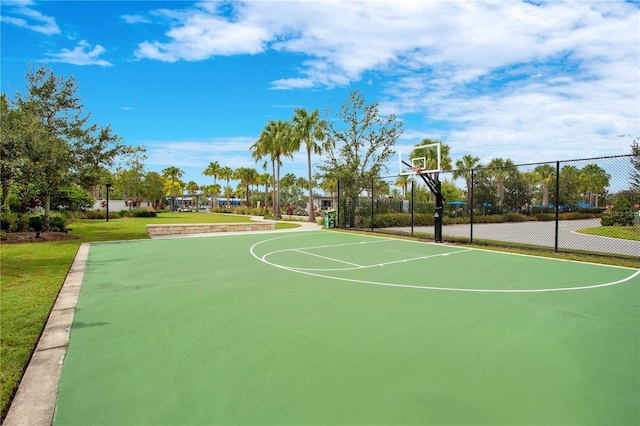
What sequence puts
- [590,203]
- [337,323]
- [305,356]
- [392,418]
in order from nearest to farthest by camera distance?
[392,418] → [305,356] → [337,323] → [590,203]

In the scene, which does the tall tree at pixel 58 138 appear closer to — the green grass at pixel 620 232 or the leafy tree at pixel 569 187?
the green grass at pixel 620 232

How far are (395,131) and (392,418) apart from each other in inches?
843

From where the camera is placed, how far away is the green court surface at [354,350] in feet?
8.72

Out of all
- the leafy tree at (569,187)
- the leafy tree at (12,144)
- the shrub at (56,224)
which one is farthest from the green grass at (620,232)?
the shrub at (56,224)

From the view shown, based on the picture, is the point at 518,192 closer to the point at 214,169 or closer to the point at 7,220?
the point at 7,220

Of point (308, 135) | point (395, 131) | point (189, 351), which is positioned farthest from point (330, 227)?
point (189, 351)

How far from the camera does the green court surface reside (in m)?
2.66

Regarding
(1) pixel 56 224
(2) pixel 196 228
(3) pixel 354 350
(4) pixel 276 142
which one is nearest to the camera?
(3) pixel 354 350

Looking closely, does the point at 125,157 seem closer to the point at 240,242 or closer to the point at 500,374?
the point at 240,242

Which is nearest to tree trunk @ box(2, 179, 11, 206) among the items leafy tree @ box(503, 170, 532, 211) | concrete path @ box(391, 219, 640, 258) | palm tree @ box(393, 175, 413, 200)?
palm tree @ box(393, 175, 413, 200)

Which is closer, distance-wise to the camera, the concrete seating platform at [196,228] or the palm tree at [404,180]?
the concrete seating platform at [196,228]

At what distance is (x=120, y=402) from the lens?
9.11ft

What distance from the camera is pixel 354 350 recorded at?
12.1ft

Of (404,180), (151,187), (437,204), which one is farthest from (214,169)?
(437,204)
